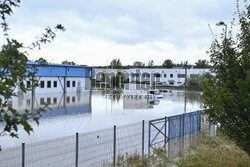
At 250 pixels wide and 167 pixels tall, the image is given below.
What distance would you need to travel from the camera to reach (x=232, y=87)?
20.1ft

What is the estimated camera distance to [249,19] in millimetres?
6176

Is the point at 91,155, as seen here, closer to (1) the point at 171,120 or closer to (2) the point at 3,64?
(1) the point at 171,120

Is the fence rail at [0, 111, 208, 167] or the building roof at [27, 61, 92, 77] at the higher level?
the building roof at [27, 61, 92, 77]

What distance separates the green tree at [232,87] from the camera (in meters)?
5.73

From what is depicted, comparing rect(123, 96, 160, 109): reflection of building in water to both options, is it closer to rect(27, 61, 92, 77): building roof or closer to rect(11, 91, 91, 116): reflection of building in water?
rect(11, 91, 91, 116): reflection of building in water

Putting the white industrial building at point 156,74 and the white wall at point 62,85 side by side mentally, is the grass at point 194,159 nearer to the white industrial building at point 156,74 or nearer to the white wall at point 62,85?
the white wall at point 62,85

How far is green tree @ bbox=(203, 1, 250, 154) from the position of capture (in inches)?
226

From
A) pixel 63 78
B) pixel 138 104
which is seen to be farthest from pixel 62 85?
pixel 138 104

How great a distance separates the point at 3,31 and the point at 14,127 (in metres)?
1.10

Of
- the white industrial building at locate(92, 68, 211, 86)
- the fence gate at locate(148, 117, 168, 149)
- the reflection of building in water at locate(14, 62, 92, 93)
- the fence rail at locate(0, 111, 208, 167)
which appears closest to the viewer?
the fence rail at locate(0, 111, 208, 167)

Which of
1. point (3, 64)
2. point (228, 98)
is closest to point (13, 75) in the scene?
point (3, 64)

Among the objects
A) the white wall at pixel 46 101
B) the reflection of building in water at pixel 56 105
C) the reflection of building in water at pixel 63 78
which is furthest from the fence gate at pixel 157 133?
the reflection of building in water at pixel 63 78

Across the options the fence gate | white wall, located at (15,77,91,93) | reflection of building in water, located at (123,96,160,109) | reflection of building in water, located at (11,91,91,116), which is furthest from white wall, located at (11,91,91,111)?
the fence gate

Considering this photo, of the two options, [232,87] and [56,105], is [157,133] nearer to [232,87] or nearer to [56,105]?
[232,87]
